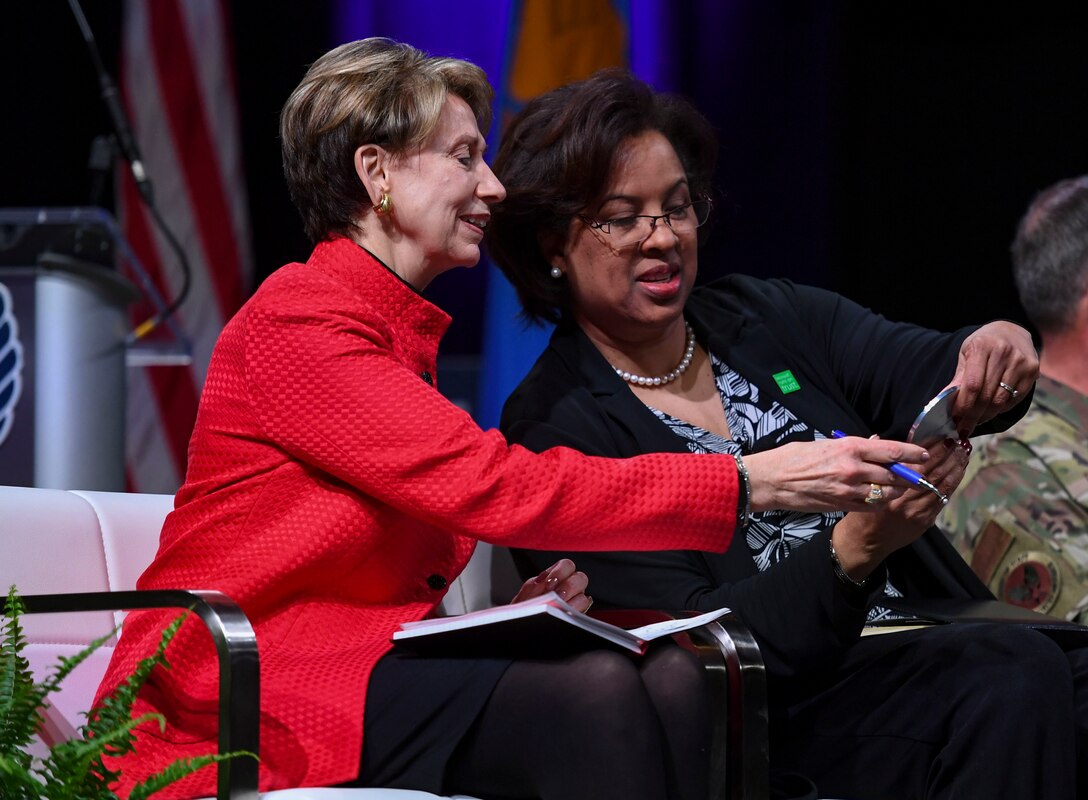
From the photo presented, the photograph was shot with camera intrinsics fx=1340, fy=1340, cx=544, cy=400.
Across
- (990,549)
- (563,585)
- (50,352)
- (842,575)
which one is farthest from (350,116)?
(990,549)

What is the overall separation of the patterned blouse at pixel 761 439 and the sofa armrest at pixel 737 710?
20.3 inches

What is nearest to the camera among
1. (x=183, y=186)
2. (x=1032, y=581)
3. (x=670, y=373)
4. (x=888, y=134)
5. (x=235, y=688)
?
(x=235, y=688)

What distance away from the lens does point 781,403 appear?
7.72 ft

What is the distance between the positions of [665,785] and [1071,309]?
199 centimetres

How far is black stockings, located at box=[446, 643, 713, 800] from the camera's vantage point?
1.51 meters

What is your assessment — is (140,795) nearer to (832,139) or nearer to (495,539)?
(495,539)

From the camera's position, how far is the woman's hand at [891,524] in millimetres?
1872

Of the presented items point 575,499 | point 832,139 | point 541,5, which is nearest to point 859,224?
point 832,139

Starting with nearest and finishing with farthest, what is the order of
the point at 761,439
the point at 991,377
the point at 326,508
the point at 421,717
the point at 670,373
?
the point at 421,717
the point at 326,508
the point at 991,377
the point at 761,439
the point at 670,373

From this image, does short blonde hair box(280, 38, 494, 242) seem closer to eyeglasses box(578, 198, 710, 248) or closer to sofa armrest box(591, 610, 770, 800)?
eyeglasses box(578, 198, 710, 248)

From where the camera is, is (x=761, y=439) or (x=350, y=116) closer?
(x=350, y=116)

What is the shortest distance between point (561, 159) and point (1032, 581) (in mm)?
1323

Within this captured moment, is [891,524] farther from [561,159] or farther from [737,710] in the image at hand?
[561,159]

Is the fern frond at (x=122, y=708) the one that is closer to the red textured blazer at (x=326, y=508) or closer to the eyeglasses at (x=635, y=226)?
the red textured blazer at (x=326, y=508)
